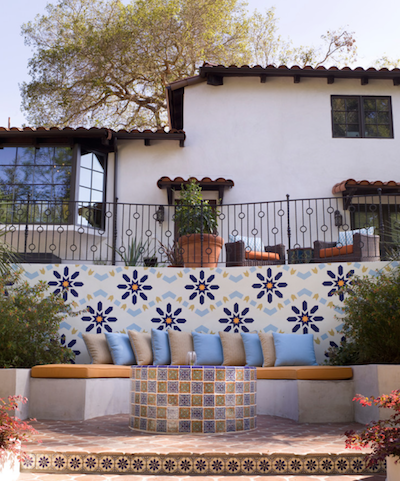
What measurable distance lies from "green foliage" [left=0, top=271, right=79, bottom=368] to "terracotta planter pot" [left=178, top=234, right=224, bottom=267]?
6.50ft

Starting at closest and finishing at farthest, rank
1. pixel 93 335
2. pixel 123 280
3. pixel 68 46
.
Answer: pixel 93 335 < pixel 123 280 < pixel 68 46

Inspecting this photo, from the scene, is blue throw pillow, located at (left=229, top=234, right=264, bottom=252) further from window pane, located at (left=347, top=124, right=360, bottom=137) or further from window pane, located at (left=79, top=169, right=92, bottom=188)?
window pane, located at (left=347, top=124, right=360, bottom=137)

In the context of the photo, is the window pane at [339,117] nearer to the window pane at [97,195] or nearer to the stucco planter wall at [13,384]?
the window pane at [97,195]

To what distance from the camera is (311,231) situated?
33.0 feet

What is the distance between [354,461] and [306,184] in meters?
7.34

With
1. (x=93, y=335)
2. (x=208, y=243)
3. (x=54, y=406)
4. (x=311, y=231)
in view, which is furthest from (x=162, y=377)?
(x=311, y=231)

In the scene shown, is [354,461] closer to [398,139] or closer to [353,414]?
[353,414]

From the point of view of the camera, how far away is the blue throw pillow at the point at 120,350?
629cm

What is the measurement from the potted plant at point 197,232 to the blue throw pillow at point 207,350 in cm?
143

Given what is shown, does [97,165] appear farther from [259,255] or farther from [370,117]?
[370,117]

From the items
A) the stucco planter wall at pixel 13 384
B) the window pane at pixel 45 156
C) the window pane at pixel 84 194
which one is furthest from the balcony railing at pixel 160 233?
the stucco planter wall at pixel 13 384

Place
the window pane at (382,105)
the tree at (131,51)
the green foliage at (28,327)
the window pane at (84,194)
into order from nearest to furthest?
1. the green foliage at (28,327)
2. the window pane at (84,194)
3. the window pane at (382,105)
4. the tree at (131,51)

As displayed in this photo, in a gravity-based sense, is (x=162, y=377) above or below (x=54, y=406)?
above

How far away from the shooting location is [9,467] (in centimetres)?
337
